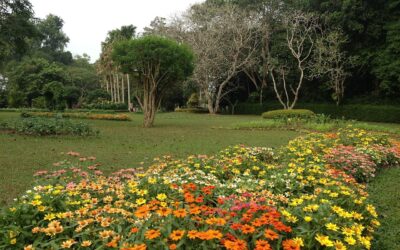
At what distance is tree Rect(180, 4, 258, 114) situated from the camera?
89.7ft

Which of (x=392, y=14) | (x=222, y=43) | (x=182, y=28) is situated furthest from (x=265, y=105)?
(x=392, y=14)

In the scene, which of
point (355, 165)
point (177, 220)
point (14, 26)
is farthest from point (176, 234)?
point (14, 26)

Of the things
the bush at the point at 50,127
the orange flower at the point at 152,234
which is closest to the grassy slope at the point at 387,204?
the orange flower at the point at 152,234

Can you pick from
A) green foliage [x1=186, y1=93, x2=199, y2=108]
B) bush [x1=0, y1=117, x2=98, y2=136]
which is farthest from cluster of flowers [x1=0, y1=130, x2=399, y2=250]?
green foliage [x1=186, y1=93, x2=199, y2=108]

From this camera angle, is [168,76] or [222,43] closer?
[168,76]

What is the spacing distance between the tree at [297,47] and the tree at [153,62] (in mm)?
12346

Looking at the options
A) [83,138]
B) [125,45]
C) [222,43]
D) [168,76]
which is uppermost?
[222,43]

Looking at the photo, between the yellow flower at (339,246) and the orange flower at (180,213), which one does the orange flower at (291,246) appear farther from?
the orange flower at (180,213)

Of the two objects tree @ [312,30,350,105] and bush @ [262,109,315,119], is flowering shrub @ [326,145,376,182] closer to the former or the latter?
bush @ [262,109,315,119]

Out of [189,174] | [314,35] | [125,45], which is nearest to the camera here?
[189,174]

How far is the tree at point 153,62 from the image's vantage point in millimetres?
14734

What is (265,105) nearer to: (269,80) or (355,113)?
(269,80)

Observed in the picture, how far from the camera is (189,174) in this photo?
3.76 meters

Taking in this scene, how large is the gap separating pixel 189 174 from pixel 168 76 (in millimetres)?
12622
